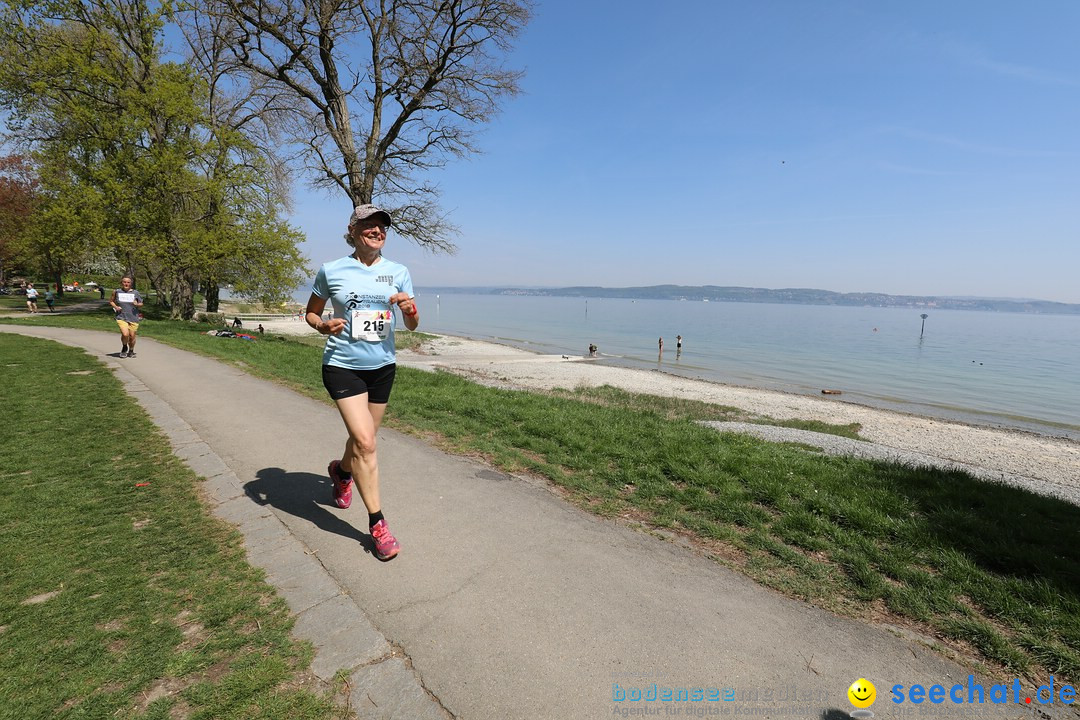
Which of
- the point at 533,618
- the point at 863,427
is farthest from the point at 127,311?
the point at 863,427

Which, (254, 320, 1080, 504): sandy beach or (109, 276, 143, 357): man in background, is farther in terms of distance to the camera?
(254, 320, 1080, 504): sandy beach

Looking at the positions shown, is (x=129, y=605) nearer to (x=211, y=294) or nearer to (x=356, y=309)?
(x=356, y=309)

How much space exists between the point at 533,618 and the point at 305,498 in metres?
2.57

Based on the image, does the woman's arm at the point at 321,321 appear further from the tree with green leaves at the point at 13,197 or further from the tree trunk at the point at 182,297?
the tree with green leaves at the point at 13,197

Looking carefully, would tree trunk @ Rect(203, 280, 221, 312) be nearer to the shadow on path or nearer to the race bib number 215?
the shadow on path

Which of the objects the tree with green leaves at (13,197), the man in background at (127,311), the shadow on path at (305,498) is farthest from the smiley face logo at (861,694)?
the tree with green leaves at (13,197)

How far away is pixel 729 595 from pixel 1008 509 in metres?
3.11

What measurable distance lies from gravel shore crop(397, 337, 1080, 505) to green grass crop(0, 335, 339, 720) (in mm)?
7774

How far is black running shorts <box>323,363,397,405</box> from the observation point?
3.22 meters

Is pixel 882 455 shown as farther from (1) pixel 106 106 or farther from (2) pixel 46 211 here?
(1) pixel 106 106

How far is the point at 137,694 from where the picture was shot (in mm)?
1989

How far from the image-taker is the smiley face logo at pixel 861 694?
6.42 ft

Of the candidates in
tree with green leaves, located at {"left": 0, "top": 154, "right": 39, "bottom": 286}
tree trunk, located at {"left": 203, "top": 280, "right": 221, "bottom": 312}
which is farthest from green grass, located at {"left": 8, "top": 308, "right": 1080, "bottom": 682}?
tree with green leaves, located at {"left": 0, "top": 154, "right": 39, "bottom": 286}

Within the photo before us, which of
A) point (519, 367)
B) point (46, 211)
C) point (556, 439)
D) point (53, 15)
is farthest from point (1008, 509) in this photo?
point (53, 15)
